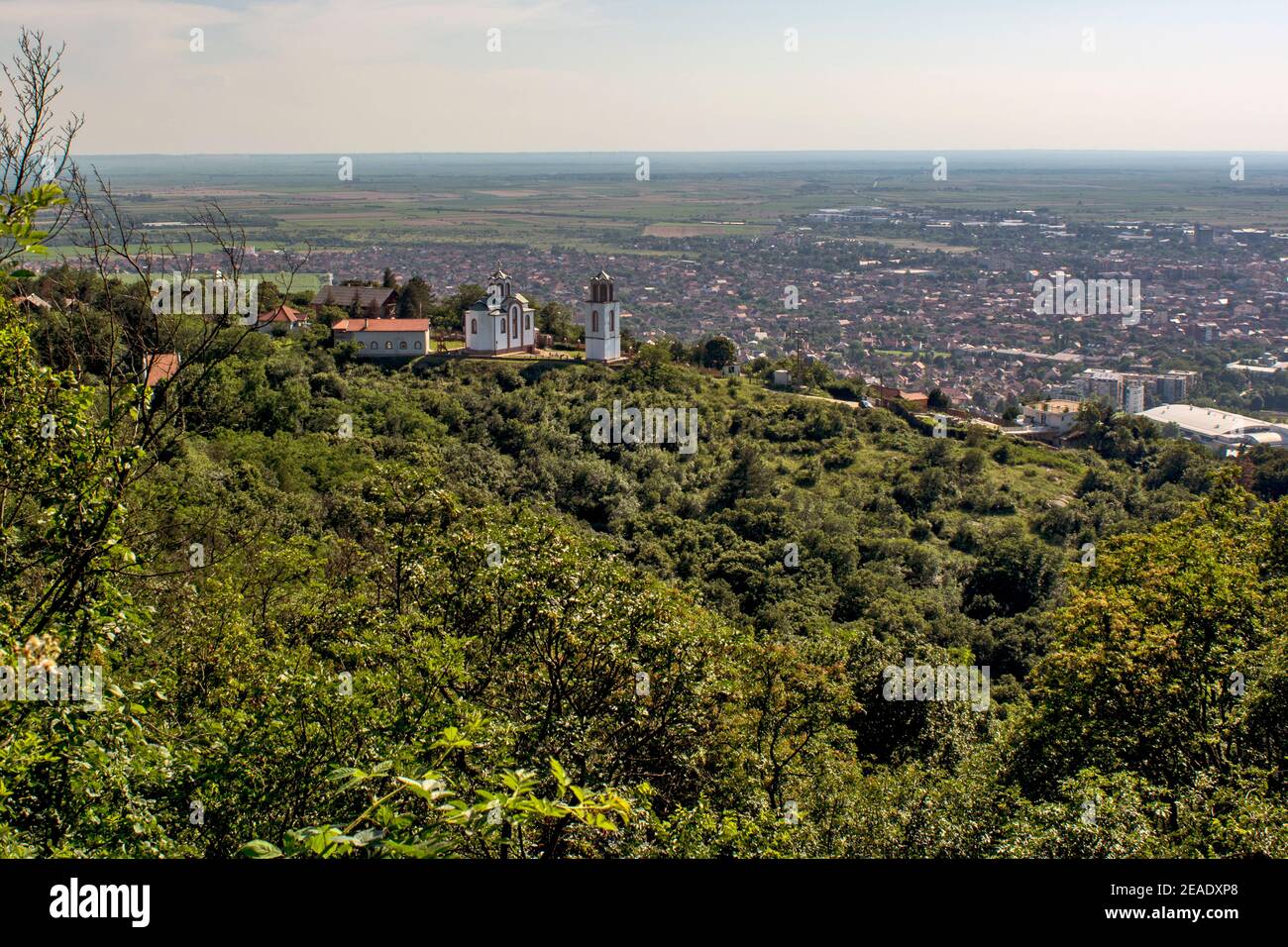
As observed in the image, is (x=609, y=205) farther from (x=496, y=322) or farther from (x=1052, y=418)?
(x=496, y=322)

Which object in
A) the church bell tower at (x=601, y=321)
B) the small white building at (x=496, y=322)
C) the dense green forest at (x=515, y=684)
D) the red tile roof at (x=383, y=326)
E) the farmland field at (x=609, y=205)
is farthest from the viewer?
the farmland field at (x=609, y=205)

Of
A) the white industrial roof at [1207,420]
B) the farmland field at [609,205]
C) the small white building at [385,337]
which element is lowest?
the white industrial roof at [1207,420]

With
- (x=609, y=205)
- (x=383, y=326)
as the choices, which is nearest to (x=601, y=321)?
(x=383, y=326)

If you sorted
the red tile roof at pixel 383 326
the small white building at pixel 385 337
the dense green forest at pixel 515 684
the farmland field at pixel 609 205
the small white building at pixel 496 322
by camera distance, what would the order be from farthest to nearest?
the farmland field at pixel 609 205 < the small white building at pixel 496 322 < the red tile roof at pixel 383 326 < the small white building at pixel 385 337 < the dense green forest at pixel 515 684

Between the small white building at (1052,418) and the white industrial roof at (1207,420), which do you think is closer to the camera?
the small white building at (1052,418)

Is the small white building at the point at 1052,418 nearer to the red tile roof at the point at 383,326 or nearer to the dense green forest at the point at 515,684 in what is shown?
the dense green forest at the point at 515,684

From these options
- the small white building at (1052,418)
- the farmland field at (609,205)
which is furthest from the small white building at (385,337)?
the farmland field at (609,205)
